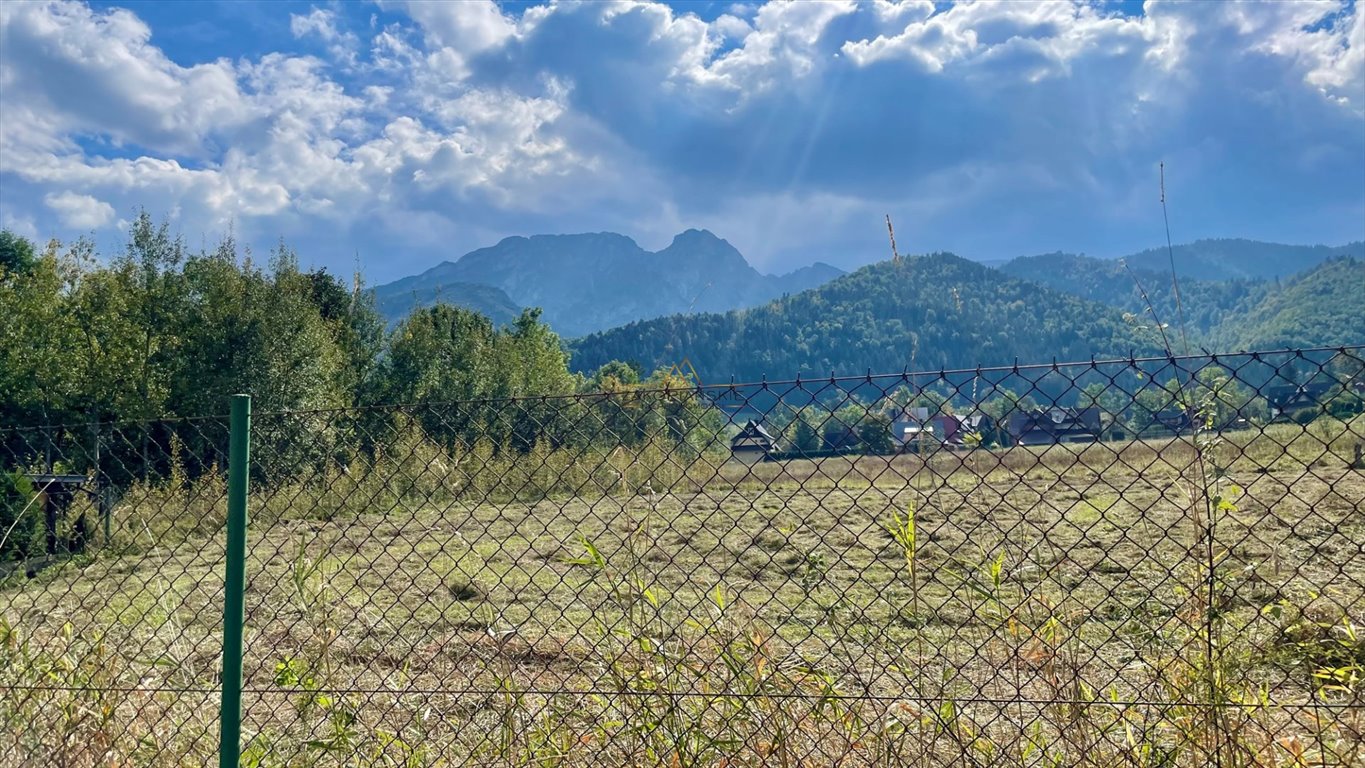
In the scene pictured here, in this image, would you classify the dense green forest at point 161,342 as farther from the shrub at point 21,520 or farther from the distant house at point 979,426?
the distant house at point 979,426

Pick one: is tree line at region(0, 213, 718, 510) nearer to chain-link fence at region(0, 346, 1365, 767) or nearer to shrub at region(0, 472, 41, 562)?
shrub at region(0, 472, 41, 562)

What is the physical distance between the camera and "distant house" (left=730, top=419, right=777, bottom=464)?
2.55m

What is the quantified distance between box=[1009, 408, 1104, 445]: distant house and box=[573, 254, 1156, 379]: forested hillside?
79.0 feet

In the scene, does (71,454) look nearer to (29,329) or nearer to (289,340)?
(29,329)

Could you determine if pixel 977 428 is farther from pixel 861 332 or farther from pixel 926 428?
pixel 861 332

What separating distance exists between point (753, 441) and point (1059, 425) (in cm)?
94

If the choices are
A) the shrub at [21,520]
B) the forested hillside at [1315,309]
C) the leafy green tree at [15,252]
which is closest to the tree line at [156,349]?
the shrub at [21,520]

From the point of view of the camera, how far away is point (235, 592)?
2.15 metres

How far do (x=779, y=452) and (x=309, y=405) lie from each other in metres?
17.1

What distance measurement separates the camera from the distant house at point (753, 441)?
8.36ft

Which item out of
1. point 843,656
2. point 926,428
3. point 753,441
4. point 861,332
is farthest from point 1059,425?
point 861,332

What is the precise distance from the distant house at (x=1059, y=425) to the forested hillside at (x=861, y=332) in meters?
24.1

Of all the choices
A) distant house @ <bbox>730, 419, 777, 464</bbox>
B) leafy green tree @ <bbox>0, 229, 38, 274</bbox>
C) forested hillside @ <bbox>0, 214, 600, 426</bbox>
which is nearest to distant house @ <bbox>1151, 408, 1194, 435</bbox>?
distant house @ <bbox>730, 419, 777, 464</bbox>

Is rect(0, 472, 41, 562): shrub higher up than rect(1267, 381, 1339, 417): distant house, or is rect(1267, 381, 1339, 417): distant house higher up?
rect(1267, 381, 1339, 417): distant house
